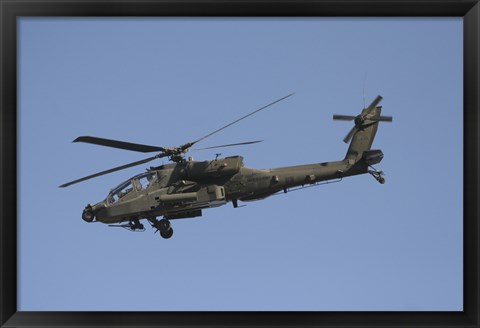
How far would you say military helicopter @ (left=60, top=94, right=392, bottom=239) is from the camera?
2436cm

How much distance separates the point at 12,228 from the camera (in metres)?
11.1

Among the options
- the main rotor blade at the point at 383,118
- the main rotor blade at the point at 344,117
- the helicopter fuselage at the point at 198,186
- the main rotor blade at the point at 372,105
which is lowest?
the helicopter fuselage at the point at 198,186

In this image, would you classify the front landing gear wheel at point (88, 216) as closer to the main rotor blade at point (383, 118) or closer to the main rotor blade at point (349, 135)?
the main rotor blade at point (349, 135)

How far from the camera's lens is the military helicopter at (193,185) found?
24.4 metres

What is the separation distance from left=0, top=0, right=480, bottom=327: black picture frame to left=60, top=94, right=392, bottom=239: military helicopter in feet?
41.9

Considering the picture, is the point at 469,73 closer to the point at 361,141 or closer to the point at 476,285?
the point at 476,285

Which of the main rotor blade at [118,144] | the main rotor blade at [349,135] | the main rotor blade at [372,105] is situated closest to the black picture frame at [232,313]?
the main rotor blade at [118,144]

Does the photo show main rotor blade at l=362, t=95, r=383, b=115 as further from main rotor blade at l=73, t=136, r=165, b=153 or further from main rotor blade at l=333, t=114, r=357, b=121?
main rotor blade at l=73, t=136, r=165, b=153

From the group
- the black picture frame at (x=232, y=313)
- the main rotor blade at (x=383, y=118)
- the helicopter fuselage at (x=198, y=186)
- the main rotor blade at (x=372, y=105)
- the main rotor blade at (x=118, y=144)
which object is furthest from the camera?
the main rotor blade at (x=372, y=105)

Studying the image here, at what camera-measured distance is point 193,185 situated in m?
24.4

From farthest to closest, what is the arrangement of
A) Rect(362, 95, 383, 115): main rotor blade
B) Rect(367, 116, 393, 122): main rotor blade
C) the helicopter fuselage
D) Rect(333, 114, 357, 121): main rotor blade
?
Rect(362, 95, 383, 115): main rotor blade → Rect(333, 114, 357, 121): main rotor blade → Rect(367, 116, 393, 122): main rotor blade → the helicopter fuselage

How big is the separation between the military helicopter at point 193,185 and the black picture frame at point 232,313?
12.8 metres

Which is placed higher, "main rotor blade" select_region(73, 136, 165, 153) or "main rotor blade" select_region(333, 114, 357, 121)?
"main rotor blade" select_region(333, 114, 357, 121)

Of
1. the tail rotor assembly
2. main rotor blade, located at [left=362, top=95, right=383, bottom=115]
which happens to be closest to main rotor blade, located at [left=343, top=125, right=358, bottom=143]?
the tail rotor assembly
